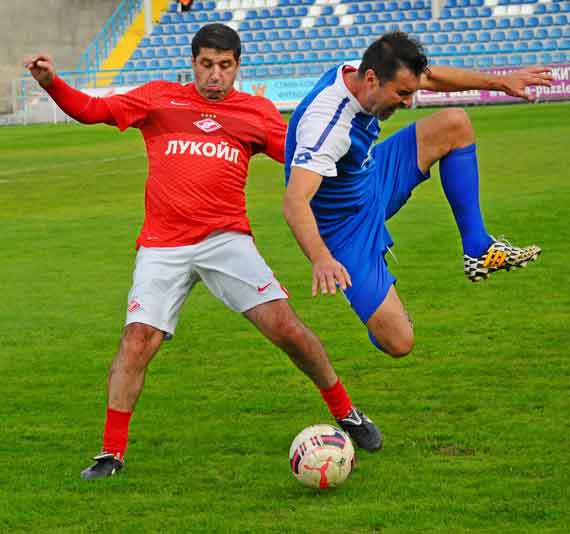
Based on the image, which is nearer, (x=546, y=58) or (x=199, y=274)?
(x=199, y=274)

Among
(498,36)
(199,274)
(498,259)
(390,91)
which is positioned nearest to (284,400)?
(199,274)

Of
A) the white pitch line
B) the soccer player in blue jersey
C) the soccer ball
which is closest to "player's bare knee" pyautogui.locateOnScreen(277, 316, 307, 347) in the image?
the soccer player in blue jersey

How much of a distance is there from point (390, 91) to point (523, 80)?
108 centimetres

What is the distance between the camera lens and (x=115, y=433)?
571 cm

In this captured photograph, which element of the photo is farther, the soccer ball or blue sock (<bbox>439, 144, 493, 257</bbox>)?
blue sock (<bbox>439, 144, 493, 257</bbox>)

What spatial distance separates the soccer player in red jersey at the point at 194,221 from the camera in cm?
578

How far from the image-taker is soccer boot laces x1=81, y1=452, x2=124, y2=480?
5.66 m

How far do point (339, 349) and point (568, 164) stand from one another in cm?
1084

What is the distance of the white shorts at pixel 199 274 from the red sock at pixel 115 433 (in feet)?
1.41

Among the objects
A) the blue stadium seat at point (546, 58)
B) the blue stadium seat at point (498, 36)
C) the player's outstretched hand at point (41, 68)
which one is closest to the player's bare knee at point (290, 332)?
the player's outstretched hand at point (41, 68)

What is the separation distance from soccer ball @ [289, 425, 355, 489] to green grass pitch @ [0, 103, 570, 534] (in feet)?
0.24

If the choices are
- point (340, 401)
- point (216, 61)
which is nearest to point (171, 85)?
point (216, 61)

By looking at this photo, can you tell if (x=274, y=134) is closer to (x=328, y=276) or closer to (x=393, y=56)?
(x=393, y=56)

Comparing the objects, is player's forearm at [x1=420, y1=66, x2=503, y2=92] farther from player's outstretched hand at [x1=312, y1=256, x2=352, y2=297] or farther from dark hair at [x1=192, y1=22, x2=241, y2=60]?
player's outstretched hand at [x1=312, y1=256, x2=352, y2=297]
